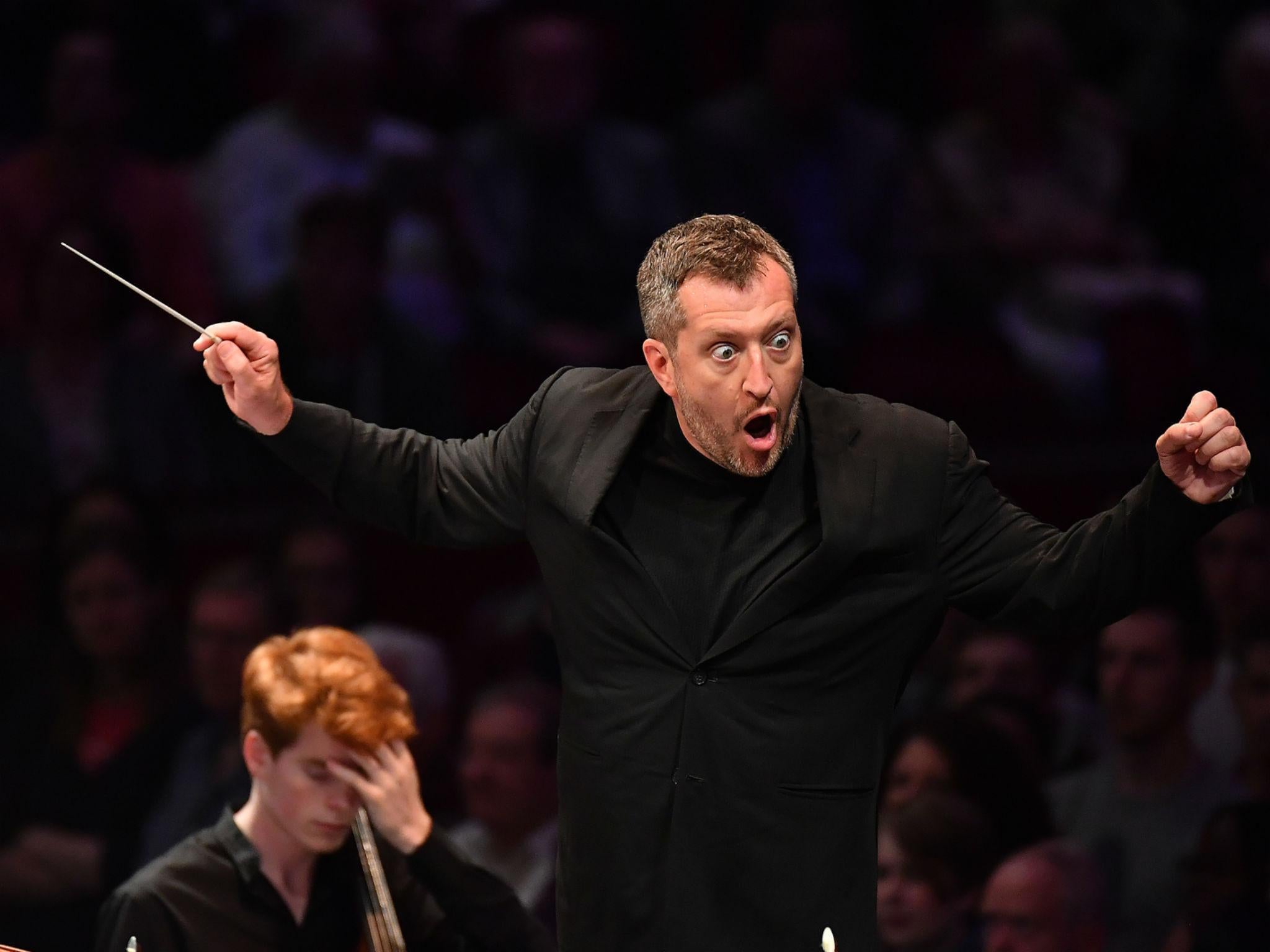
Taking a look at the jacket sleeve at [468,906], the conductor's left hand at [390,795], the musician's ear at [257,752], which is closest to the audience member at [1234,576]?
the jacket sleeve at [468,906]

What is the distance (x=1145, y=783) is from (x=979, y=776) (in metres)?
0.39

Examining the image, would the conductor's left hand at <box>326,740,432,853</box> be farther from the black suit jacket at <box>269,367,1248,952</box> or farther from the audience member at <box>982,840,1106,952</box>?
the audience member at <box>982,840,1106,952</box>

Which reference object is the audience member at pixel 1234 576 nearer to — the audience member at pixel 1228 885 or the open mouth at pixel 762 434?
the audience member at pixel 1228 885

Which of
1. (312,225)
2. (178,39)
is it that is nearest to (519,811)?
(312,225)

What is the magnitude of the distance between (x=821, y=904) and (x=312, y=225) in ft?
11.1

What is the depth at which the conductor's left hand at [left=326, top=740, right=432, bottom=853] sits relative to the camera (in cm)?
265

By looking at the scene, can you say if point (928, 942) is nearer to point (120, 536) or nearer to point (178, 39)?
point (120, 536)

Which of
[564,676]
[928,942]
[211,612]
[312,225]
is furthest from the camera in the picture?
[312,225]

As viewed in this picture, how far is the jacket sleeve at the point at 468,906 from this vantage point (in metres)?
2.65

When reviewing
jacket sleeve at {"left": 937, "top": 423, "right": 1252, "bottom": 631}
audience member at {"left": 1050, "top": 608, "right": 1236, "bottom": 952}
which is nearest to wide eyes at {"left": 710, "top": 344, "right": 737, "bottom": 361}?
jacket sleeve at {"left": 937, "top": 423, "right": 1252, "bottom": 631}

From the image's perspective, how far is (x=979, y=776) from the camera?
3697 millimetres

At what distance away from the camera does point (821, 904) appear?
6.77 ft

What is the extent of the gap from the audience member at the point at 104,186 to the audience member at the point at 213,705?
3.32 feet

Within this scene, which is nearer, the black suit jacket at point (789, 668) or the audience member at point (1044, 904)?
the black suit jacket at point (789, 668)
